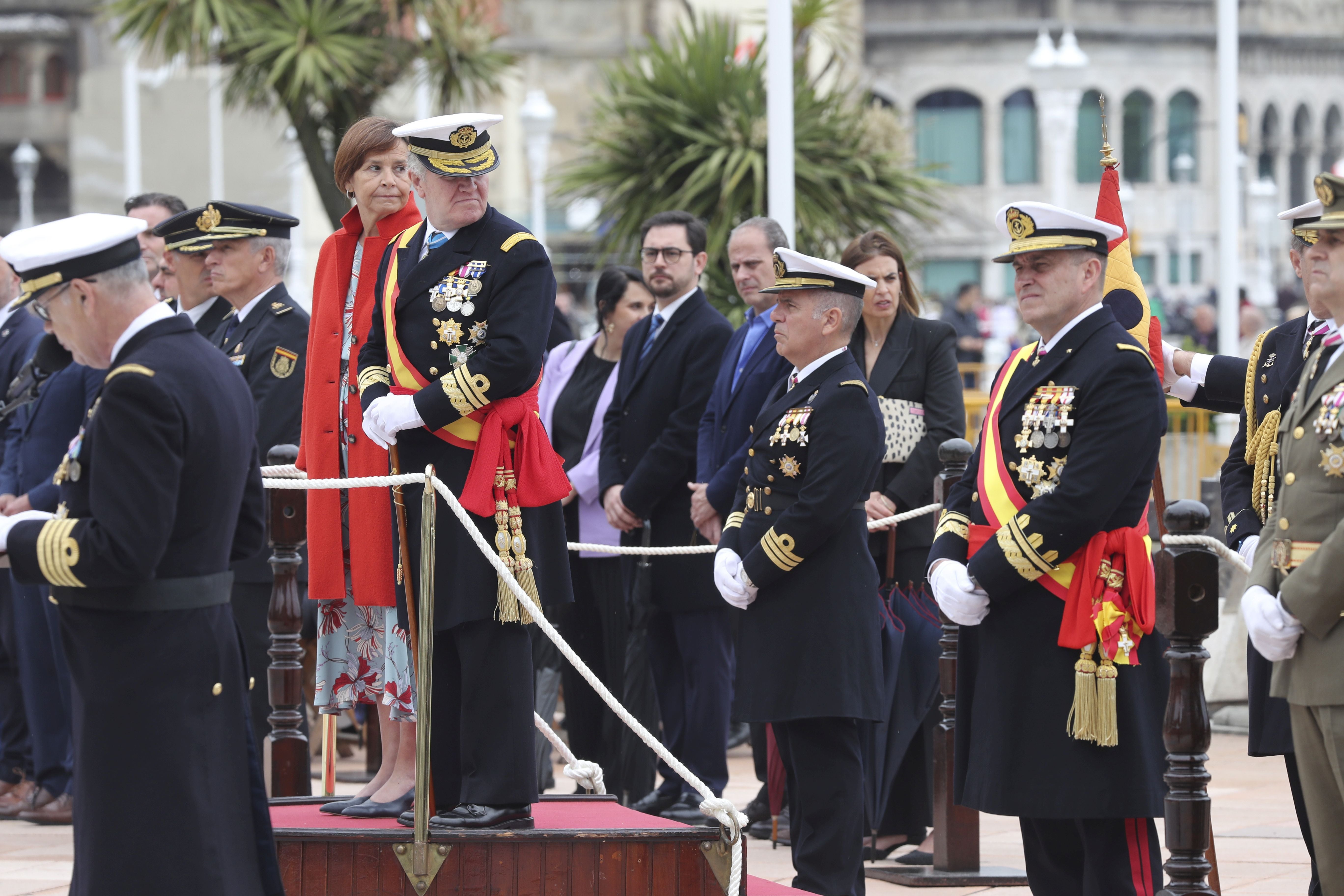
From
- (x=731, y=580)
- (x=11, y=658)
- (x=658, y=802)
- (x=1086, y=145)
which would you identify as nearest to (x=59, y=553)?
(x=731, y=580)

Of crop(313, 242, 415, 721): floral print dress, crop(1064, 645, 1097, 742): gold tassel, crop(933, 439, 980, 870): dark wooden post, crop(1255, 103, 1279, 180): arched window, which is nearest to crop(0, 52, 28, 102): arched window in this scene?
crop(1255, 103, 1279, 180): arched window

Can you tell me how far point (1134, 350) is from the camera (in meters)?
4.22

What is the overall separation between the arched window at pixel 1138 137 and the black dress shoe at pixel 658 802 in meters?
47.9

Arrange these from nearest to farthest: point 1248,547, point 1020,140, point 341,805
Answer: point 1248,547
point 341,805
point 1020,140

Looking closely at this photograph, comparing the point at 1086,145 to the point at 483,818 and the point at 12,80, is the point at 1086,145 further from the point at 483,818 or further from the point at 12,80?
the point at 483,818

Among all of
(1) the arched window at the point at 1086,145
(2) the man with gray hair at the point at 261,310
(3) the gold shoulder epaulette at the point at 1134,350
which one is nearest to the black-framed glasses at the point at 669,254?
(2) the man with gray hair at the point at 261,310

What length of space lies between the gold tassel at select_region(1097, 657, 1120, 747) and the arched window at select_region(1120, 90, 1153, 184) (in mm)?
49655

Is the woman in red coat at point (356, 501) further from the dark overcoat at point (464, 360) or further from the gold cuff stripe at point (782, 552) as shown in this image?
the gold cuff stripe at point (782, 552)

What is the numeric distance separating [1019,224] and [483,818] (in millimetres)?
1983

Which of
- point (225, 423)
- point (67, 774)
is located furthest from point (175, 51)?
point (225, 423)

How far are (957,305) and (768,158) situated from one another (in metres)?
15.2

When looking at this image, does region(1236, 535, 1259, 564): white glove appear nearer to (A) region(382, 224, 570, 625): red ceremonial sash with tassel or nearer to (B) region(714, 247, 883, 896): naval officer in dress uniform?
(B) region(714, 247, 883, 896): naval officer in dress uniform

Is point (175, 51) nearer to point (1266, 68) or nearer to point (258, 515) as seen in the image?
point (258, 515)

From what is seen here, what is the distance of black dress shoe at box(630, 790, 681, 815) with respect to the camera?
20.8ft
